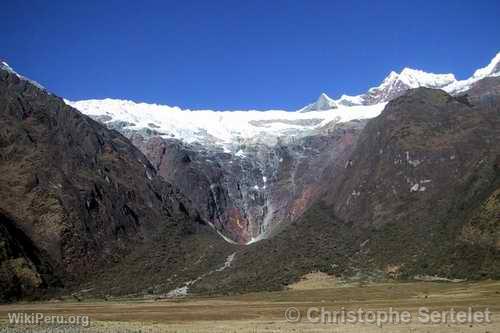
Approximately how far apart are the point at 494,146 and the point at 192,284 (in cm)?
8459

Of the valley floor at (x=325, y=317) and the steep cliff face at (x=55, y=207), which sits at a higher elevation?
the steep cliff face at (x=55, y=207)

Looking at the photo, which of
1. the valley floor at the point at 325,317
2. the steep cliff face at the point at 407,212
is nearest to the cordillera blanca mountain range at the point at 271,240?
the steep cliff face at the point at 407,212

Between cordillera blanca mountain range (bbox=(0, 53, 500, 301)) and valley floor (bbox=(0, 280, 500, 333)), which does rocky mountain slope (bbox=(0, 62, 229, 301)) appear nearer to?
cordillera blanca mountain range (bbox=(0, 53, 500, 301))

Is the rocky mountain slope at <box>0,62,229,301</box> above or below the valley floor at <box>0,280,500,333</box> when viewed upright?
above

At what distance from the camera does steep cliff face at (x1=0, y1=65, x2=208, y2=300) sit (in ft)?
445

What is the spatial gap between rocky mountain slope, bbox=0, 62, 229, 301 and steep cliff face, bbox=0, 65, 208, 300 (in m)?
0.25

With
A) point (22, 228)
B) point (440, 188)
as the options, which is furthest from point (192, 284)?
point (440, 188)

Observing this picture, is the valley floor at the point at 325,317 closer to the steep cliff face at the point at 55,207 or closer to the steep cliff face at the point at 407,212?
the steep cliff face at the point at 407,212

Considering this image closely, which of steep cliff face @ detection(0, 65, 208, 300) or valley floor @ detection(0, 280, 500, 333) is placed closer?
valley floor @ detection(0, 280, 500, 333)

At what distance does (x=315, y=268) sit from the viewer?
480 feet

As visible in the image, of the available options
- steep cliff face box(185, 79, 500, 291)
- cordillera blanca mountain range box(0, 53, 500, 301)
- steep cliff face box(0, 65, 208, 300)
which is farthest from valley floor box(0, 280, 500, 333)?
steep cliff face box(0, 65, 208, 300)

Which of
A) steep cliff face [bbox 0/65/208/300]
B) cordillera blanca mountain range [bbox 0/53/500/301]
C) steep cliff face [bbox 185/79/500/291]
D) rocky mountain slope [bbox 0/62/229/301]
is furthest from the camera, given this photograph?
steep cliff face [bbox 0/65/208/300]

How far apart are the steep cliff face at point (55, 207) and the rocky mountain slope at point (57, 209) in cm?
25

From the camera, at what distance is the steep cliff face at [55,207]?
136 m
